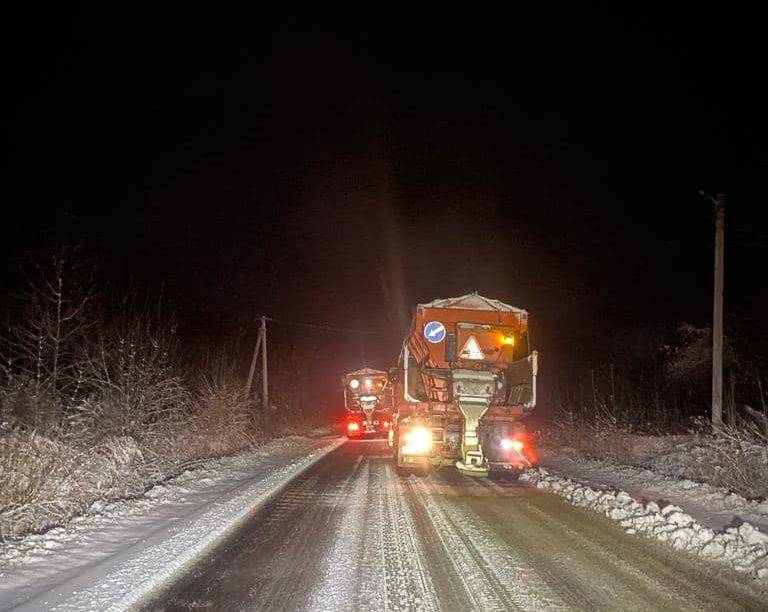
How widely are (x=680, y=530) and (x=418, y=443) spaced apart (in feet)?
22.6

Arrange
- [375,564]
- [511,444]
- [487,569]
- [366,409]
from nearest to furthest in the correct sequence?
[487,569], [375,564], [511,444], [366,409]

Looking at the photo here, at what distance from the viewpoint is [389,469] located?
17.1 m

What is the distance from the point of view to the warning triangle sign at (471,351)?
15.8m

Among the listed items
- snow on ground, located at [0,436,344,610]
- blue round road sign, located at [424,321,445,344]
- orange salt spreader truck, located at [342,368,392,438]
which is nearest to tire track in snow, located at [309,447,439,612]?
snow on ground, located at [0,436,344,610]

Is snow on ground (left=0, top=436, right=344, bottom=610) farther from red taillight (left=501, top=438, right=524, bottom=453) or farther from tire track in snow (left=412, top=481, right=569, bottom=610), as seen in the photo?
red taillight (left=501, top=438, right=524, bottom=453)

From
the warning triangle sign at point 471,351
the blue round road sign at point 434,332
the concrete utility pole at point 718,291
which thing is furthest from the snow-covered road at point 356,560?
the concrete utility pole at point 718,291

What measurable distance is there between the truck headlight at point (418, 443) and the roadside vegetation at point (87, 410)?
16.3 feet

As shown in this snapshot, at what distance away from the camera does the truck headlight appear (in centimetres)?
1454

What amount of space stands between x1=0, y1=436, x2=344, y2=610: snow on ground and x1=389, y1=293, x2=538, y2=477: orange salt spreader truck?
11.3 feet

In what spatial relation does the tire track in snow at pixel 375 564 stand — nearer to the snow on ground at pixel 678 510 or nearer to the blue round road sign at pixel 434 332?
the snow on ground at pixel 678 510

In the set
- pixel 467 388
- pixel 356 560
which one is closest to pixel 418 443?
pixel 467 388

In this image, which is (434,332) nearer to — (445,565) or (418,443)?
(418,443)

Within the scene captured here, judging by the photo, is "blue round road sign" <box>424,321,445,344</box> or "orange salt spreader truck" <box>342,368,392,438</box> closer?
"blue round road sign" <box>424,321,445,344</box>

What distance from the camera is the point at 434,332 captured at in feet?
52.8
